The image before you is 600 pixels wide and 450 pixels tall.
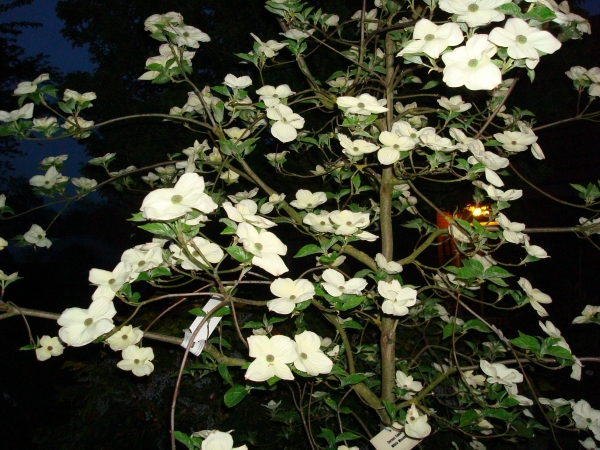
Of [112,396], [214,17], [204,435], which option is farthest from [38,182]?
[214,17]

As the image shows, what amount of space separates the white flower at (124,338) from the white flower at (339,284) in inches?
15.2

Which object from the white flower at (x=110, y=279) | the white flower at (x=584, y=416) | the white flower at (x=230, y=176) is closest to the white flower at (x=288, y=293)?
the white flower at (x=110, y=279)

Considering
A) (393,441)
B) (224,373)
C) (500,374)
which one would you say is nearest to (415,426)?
(393,441)

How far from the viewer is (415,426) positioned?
A: 100cm

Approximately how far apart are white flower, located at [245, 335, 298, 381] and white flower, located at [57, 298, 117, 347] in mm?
239

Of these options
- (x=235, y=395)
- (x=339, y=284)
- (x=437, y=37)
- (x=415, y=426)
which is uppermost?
(x=437, y=37)

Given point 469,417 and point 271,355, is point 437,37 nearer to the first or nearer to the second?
point 271,355

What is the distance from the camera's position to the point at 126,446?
5.52ft

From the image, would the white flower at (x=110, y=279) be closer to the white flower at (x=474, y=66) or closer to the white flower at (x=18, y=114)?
the white flower at (x=18, y=114)

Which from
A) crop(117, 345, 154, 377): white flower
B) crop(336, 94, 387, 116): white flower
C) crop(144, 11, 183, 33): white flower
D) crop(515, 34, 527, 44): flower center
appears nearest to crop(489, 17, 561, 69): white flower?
crop(515, 34, 527, 44): flower center

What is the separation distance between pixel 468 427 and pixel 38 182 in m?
1.33

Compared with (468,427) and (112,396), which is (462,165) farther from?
(112,396)

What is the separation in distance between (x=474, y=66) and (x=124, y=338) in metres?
0.80

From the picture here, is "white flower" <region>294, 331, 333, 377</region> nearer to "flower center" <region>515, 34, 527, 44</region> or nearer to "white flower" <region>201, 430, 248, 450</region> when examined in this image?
"white flower" <region>201, 430, 248, 450</region>
